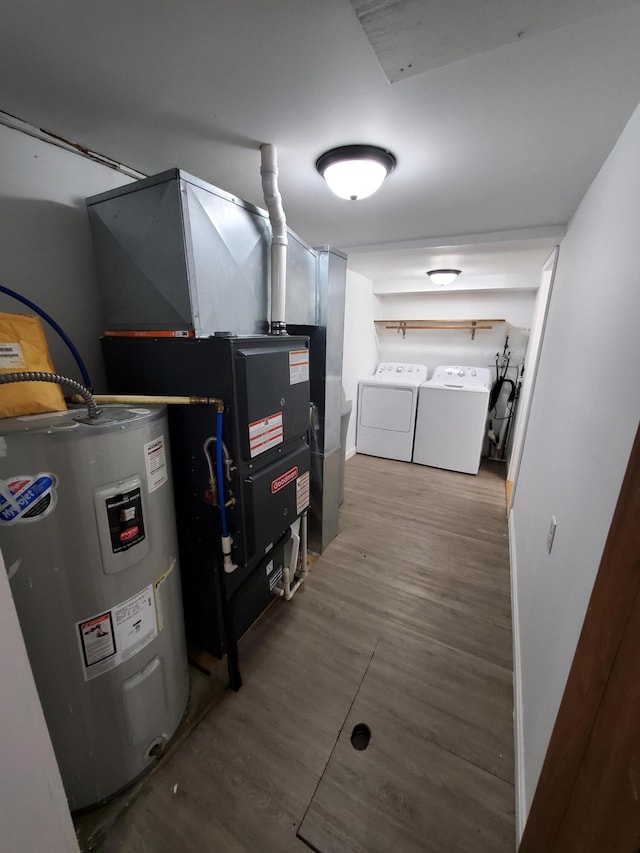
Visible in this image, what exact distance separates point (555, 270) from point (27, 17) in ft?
Answer: 9.08

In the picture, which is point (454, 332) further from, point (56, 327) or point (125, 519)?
point (125, 519)

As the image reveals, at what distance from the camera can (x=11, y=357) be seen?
906 mm

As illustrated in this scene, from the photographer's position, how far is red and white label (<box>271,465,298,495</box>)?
1.39 meters

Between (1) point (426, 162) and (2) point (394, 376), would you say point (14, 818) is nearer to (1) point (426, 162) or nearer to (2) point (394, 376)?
(1) point (426, 162)

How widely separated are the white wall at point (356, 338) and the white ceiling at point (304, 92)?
6.47ft

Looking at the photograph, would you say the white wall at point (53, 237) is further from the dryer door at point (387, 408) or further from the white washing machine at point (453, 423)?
the white washing machine at point (453, 423)

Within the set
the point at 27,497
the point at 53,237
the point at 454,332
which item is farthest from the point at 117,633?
the point at 454,332

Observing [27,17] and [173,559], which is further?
Result: [173,559]

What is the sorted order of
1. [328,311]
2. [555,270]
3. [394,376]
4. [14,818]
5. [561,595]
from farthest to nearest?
1. [394,376]
2. [555,270]
3. [328,311]
4. [561,595]
5. [14,818]


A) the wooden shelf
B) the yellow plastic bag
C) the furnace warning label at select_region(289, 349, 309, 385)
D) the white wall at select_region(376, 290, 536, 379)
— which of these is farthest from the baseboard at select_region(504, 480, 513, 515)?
the yellow plastic bag

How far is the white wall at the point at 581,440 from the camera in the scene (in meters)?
0.83

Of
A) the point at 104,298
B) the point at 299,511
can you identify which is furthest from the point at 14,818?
the point at 104,298

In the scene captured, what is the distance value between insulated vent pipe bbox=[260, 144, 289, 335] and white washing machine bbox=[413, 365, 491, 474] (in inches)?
105

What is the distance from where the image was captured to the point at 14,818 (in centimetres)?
56
